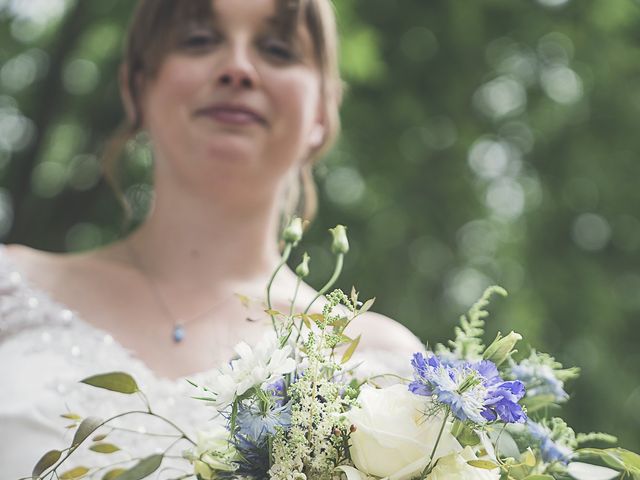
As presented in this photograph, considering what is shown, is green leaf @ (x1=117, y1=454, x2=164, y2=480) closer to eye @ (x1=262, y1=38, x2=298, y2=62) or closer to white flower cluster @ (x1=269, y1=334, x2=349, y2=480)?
white flower cluster @ (x1=269, y1=334, x2=349, y2=480)

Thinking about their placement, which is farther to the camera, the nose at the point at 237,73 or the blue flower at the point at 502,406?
the nose at the point at 237,73

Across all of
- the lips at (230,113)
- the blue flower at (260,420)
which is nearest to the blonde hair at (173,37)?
the lips at (230,113)

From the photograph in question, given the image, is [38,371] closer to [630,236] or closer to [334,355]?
[334,355]

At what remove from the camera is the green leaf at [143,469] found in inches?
46.4

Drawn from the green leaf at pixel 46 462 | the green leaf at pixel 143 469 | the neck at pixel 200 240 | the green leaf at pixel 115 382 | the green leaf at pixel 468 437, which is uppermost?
the neck at pixel 200 240

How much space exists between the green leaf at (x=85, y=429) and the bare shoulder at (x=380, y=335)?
1151mm

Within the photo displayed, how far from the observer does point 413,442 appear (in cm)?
110

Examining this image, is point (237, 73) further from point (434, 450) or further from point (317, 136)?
point (434, 450)

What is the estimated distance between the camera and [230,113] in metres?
2.13

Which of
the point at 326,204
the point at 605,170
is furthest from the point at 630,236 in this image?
the point at 326,204

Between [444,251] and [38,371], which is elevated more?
[444,251]

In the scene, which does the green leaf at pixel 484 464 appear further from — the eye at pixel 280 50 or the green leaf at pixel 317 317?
the eye at pixel 280 50

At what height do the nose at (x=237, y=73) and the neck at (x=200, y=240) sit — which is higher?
the nose at (x=237, y=73)

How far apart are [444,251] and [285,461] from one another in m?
4.30
